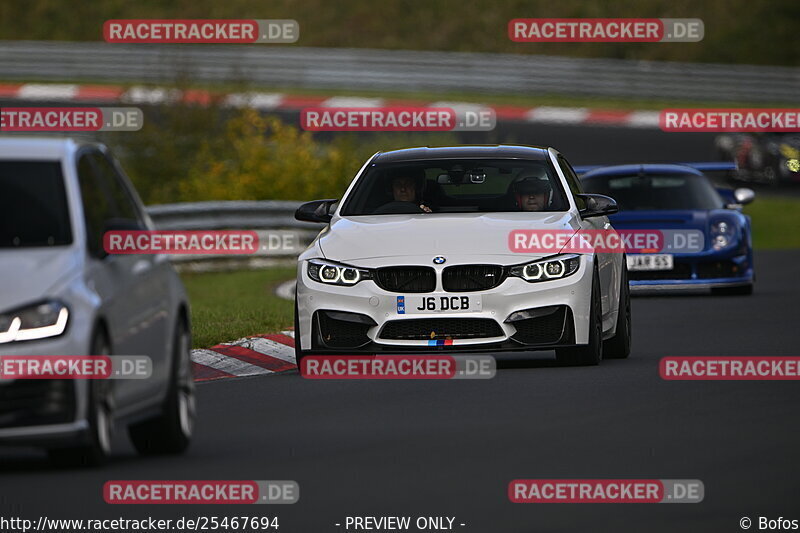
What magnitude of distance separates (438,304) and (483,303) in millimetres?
294

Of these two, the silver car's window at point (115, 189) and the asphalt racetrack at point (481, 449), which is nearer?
the asphalt racetrack at point (481, 449)

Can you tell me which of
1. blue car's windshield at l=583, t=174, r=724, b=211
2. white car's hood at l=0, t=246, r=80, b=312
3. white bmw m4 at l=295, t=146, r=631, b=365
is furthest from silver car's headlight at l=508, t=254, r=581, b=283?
blue car's windshield at l=583, t=174, r=724, b=211

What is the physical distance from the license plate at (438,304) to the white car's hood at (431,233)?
29 centimetres

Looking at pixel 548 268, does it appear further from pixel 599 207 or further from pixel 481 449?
pixel 481 449

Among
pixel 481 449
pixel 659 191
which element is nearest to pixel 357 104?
pixel 659 191

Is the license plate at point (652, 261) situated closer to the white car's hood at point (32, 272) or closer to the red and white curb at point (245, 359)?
the red and white curb at point (245, 359)

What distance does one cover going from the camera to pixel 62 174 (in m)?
9.49

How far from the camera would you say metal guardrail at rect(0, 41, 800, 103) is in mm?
45125

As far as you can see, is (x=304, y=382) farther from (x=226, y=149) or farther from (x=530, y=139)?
(x=530, y=139)

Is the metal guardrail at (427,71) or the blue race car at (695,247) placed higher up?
the blue race car at (695,247)

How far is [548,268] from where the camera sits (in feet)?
44.6

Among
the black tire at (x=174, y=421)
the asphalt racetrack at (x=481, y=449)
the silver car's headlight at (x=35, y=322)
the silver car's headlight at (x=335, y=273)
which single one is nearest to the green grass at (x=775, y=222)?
the asphalt racetrack at (x=481, y=449)

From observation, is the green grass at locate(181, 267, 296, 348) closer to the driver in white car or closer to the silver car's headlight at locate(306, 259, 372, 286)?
the driver in white car

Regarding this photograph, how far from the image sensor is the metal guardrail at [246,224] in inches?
1058
